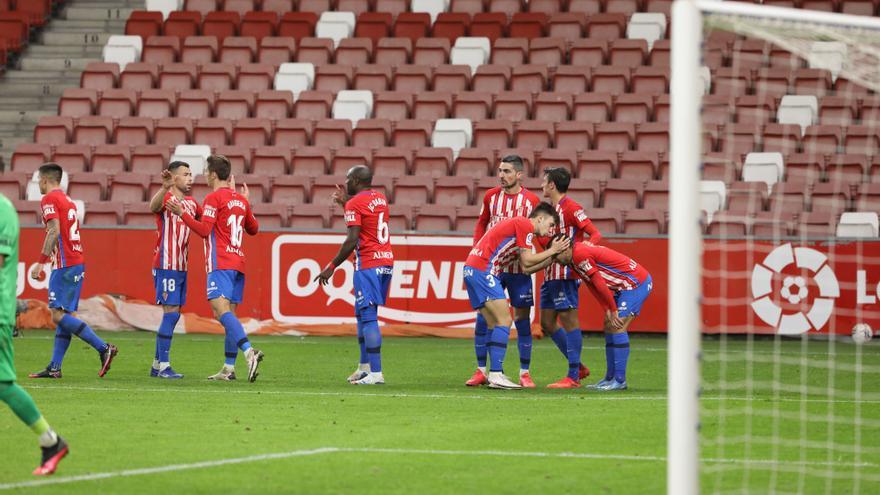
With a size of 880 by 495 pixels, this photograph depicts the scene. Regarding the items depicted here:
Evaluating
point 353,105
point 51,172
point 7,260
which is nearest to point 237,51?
point 353,105

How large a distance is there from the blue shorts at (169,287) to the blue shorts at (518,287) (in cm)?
322

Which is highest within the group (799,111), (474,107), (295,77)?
(295,77)

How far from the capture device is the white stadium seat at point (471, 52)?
76.8 ft

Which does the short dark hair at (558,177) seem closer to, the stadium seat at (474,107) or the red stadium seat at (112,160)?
the stadium seat at (474,107)

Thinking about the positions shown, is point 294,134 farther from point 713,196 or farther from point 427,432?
point 427,432

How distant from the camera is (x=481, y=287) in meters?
12.1

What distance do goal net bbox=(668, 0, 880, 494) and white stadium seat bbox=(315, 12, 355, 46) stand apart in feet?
21.9

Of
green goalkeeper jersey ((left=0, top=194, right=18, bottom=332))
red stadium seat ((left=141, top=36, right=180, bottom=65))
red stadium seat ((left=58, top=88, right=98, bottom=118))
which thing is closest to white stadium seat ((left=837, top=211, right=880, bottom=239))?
red stadium seat ((left=141, top=36, right=180, bottom=65))

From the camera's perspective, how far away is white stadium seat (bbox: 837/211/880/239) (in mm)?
18203

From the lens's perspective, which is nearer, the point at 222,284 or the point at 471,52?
the point at 222,284

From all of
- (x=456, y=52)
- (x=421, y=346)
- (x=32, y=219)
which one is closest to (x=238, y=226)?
(x=421, y=346)

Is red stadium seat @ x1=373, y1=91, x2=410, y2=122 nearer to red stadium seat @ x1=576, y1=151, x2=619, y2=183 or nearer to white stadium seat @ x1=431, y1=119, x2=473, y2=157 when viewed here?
white stadium seat @ x1=431, y1=119, x2=473, y2=157

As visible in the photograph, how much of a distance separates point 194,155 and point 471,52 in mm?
5202

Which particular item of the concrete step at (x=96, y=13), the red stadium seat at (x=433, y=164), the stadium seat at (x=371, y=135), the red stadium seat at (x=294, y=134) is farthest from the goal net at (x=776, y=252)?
the concrete step at (x=96, y=13)
